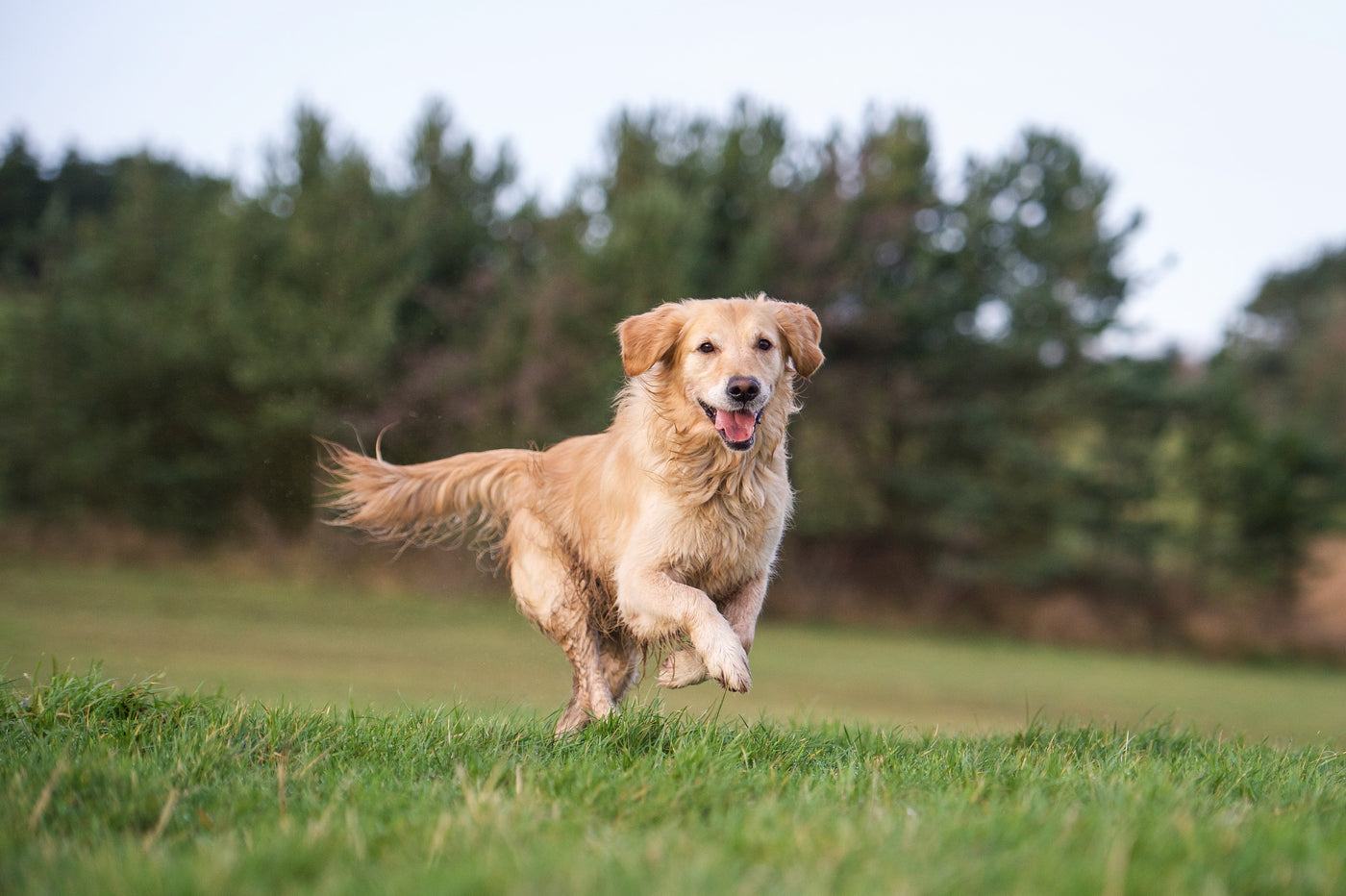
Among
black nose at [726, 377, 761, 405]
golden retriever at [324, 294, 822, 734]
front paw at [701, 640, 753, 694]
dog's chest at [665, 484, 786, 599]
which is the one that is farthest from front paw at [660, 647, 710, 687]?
black nose at [726, 377, 761, 405]

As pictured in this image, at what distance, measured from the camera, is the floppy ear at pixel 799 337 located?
5.25m

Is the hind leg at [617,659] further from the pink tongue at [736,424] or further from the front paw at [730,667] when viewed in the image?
the pink tongue at [736,424]

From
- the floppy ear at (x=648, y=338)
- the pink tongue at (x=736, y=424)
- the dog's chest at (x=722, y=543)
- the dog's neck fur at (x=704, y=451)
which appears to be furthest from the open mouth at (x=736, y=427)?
the floppy ear at (x=648, y=338)

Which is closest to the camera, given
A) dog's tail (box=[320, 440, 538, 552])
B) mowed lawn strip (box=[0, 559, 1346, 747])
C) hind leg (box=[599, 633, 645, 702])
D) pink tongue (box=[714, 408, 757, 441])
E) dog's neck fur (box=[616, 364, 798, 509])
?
pink tongue (box=[714, 408, 757, 441])

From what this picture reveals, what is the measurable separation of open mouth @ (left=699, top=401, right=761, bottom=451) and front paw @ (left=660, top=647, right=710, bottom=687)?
3.02 feet

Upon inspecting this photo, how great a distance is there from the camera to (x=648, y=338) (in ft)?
16.8

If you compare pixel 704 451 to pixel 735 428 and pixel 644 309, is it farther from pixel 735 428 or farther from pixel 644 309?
pixel 644 309

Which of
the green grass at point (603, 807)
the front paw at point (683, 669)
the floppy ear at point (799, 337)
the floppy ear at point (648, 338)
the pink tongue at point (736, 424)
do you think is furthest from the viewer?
the floppy ear at point (799, 337)

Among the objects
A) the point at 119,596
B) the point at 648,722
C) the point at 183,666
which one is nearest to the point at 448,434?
the point at 119,596

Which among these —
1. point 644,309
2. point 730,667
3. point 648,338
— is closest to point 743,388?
point 648,338

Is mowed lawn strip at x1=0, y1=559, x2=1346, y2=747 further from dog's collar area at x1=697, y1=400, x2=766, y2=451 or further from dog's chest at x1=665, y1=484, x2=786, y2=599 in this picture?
dog's collar area at x1=697, y1=400, x2=766, y2=451

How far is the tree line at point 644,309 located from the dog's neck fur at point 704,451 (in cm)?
1569

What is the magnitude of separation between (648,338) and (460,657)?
11.7m

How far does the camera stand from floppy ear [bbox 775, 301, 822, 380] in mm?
5250
